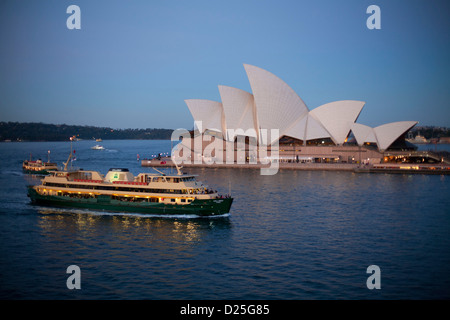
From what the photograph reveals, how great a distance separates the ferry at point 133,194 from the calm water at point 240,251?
97cm

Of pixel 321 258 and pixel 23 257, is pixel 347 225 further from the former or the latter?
pixel 23 257

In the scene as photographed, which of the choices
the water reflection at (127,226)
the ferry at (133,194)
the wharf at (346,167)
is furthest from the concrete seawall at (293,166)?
the water reflection at (127,226)

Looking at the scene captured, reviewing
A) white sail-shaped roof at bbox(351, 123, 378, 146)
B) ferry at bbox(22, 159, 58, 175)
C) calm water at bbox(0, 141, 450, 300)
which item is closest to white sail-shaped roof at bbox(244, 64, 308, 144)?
white sail-shaped roof at bbox(351, 123, 378, 146)

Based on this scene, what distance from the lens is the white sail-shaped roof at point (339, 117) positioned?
74562 millimetres

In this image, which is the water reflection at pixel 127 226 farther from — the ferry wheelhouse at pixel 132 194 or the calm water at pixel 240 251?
the ferry wheelhouse at pixel 132 194

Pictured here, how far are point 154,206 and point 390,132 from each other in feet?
178

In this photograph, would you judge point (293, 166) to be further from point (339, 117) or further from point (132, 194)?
A: point (132, 194)

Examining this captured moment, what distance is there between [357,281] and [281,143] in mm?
61928

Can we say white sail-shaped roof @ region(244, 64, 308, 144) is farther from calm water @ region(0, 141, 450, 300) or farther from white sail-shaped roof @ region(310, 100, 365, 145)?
calm water @ region(0, 141, 450, 300)

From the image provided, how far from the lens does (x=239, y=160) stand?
247 feet

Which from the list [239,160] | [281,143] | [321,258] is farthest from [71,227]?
[281,143]

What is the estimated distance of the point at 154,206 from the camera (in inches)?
1180

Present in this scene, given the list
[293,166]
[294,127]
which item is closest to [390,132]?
[294,127]
